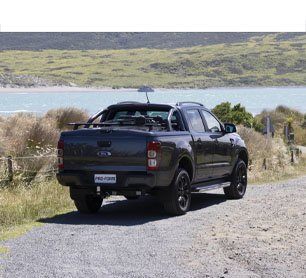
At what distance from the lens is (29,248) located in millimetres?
8758

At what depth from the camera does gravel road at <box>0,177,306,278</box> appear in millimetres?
7582

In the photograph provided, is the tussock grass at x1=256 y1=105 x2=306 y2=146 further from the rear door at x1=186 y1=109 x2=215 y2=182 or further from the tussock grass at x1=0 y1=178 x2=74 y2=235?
the rear door at x1=186 y1=109 x2=215 y2=182

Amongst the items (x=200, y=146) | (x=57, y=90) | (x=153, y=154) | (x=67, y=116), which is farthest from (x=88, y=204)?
(x=57, y=90)

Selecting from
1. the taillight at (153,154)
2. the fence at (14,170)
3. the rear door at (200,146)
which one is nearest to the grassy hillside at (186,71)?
the fence at (14,170)

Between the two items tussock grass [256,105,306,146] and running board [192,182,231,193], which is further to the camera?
tussock grass [256,105,306,146]

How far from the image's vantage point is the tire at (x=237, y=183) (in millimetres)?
13938

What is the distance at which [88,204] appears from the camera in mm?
11961

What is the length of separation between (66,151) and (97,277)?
427 centimetres

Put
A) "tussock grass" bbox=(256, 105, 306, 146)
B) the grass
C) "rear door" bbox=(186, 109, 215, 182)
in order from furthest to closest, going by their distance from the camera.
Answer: "tussock grass" bbox=(256, 105, 306, 146), "rear door" bbox=(186, 109, 215, 182), the grass

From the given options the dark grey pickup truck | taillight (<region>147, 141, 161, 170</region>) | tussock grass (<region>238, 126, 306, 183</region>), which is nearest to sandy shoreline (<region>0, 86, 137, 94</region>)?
tussock grass (<region>238, 126, 306, 183</region>)

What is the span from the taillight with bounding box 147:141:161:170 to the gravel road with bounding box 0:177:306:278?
0.87m

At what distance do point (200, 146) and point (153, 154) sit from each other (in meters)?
1.80

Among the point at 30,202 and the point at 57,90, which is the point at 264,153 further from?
the point at 57,90

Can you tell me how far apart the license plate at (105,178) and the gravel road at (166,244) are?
0.63m
